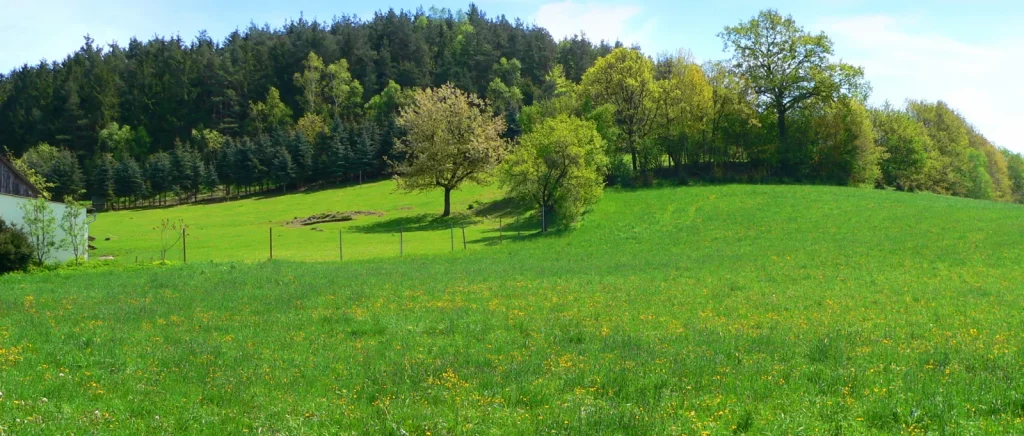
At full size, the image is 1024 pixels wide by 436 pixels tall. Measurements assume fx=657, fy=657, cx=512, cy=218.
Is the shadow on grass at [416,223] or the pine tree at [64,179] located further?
the pine tree at [64,179]

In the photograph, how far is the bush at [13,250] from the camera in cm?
2894

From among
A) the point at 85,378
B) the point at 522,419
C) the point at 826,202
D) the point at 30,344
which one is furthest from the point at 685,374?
the point at 826,202

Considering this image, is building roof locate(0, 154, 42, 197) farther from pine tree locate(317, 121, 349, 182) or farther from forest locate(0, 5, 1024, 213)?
pine tree locate(317, 121, 349, 182)

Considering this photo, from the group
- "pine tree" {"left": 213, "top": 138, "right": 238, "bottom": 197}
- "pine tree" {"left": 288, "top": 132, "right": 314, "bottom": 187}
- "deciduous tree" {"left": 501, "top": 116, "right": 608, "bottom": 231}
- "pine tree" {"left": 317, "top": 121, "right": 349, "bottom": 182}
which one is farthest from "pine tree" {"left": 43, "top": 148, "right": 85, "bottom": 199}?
"deciduous tree" {"left": 501, "top": 116, "right": 608, "bottom": 231}

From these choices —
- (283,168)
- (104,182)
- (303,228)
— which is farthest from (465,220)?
(104,182)

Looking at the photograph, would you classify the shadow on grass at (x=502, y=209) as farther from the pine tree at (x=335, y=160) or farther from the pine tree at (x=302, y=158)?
the pine tree at (x=302, y=158)

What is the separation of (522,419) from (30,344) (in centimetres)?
1029

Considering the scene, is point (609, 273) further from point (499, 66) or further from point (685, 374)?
point (499, 66)

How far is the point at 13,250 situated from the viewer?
2909 cm

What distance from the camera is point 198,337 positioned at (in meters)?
14.2

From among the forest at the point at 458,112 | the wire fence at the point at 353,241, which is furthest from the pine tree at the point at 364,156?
the wire fence at the point at 353,241

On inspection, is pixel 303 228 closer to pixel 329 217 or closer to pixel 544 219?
pixel 329 217

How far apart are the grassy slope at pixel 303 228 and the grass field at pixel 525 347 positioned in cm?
1293

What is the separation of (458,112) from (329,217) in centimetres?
1626
